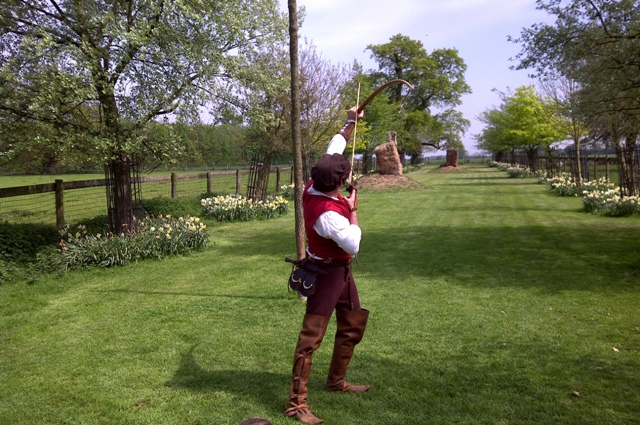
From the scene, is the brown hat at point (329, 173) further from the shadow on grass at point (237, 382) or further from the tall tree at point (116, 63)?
the tall tree at point (116, 63)

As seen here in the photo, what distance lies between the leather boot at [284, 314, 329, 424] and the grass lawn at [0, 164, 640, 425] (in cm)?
14

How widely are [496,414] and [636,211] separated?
12469 millimetres

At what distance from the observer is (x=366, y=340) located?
5.32 metres

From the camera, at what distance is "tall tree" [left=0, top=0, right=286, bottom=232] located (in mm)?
8547

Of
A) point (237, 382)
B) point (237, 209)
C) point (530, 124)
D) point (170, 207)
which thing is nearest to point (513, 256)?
point (237, 382)

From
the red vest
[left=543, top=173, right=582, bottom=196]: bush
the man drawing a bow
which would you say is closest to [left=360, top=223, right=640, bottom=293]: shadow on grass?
the man drawing a bow

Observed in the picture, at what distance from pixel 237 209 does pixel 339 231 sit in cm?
1245

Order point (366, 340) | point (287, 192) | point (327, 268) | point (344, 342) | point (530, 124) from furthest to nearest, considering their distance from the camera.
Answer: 1. point (530, 124)
2. point (287, 192)
3. point (366, 340)
4. point (344, 342)
5. point (327, 268)

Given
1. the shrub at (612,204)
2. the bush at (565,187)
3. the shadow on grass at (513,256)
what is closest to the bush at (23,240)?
the shadow on grass at (513,256)

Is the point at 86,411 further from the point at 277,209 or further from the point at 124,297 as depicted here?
the point at 277,209

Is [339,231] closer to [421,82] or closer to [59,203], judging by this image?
[59,203]

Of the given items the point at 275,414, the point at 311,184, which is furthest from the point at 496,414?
the point at 311,184

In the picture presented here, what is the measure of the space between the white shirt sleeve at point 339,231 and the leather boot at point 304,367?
1.91 feet

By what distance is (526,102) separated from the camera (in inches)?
1300
